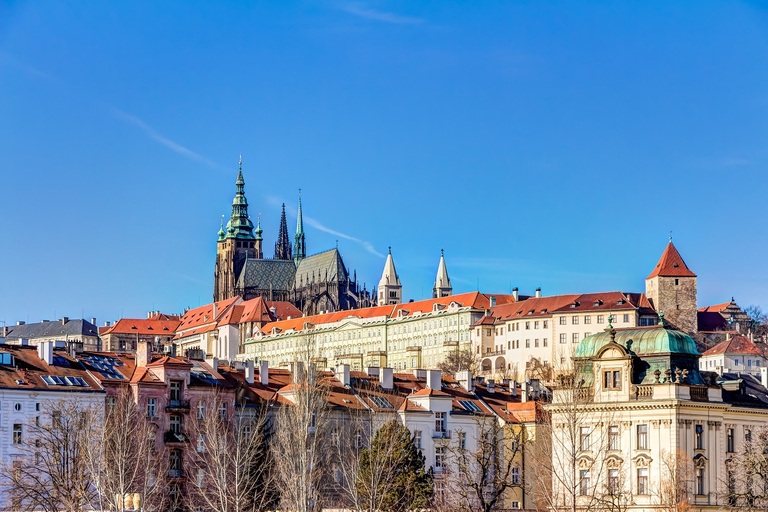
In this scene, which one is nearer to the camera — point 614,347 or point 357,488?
point 357,488

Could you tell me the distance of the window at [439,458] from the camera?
10375 cm

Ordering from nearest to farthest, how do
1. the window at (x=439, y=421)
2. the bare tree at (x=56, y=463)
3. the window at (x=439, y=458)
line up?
1. the bare tree at (x=56, y=463)
2. the window at (x=439, y=458)
3. the window at (x=439, y=421)

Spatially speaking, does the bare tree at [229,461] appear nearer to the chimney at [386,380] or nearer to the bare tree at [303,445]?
the bare tree at [303,445]

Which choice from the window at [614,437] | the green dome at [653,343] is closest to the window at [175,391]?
the green dome at [653,343]

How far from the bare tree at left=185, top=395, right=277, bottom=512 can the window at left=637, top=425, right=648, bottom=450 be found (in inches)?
910

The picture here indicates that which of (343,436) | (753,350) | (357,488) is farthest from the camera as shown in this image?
(753,350)

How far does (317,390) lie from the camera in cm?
9275

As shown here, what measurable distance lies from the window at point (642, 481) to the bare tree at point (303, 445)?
63.4 feet

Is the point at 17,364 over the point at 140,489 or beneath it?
over

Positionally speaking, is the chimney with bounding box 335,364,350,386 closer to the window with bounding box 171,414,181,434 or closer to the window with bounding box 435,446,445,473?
the window with bounding box 435,446,445,473

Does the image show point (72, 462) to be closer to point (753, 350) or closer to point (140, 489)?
point (140, 489)

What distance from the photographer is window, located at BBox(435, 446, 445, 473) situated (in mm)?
103750

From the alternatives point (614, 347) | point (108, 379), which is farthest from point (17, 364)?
point (614, 347)

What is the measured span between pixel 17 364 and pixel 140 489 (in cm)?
1245
